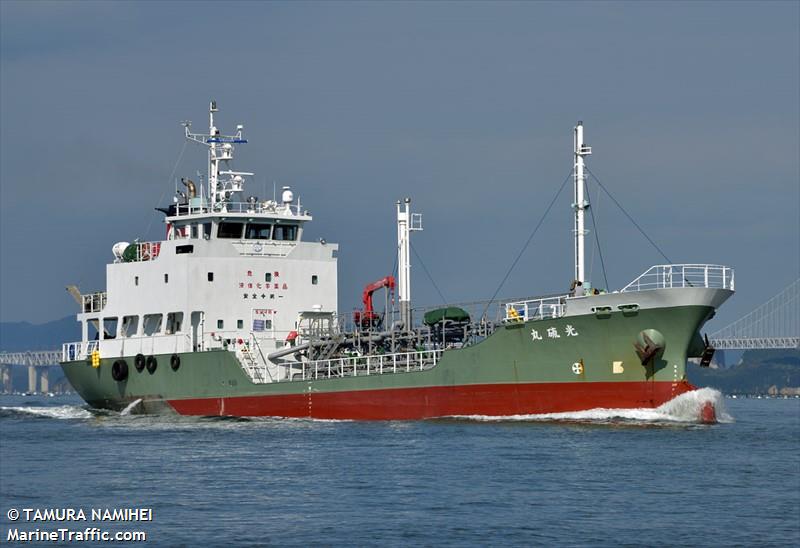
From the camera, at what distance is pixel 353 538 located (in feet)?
65.6

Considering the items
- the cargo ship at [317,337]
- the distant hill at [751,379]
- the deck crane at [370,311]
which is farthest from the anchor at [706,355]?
the distant hill at [751,379]

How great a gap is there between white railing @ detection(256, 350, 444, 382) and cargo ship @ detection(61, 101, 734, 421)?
0.10 meters

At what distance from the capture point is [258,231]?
44.8m

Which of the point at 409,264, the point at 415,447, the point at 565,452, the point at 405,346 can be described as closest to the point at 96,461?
the point at 415,447

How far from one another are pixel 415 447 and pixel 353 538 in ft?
34.2

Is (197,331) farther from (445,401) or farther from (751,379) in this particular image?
(751,379)

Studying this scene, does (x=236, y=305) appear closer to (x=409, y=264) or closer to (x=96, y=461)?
(x=409, y=264)

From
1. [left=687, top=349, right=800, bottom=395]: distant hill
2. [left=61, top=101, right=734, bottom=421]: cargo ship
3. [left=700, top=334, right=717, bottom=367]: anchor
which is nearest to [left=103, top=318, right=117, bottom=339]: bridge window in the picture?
[left=61, top=101, right=734, bottom=421]: cargo ship

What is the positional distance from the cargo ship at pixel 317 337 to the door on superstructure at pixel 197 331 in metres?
0.06

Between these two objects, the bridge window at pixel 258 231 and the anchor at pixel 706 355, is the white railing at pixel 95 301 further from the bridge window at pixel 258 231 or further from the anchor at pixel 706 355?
the anchor at pixel 706 355

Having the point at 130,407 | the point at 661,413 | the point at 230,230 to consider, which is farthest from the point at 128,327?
the point at 661,413

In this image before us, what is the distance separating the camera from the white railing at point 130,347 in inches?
1731

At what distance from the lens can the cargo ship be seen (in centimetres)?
3466

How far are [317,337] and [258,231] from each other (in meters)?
4.47
